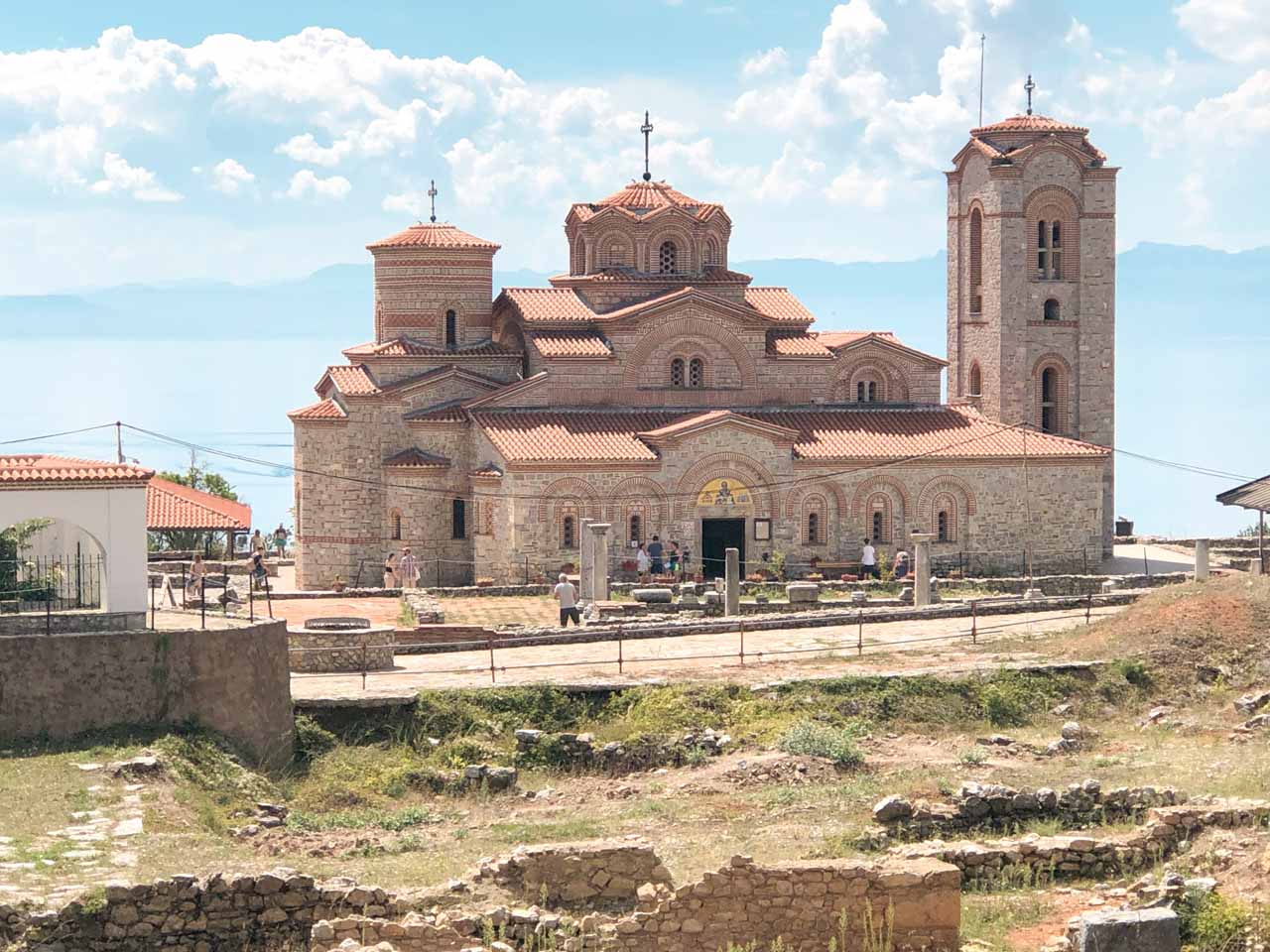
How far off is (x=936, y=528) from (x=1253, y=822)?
26.7 metres

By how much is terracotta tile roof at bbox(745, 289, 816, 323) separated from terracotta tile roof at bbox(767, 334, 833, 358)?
430 millimetres

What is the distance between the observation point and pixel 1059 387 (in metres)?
50.8

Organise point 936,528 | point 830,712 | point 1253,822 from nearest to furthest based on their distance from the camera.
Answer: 1. point 1253,822
2. point 830,712
3. point 936,528

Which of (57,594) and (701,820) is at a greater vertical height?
(57,594)

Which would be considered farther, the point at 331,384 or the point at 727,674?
the point at 331,384

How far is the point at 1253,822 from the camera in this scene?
65.4 ft

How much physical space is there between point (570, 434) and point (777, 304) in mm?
8097

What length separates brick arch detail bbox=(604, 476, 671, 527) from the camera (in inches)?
1752

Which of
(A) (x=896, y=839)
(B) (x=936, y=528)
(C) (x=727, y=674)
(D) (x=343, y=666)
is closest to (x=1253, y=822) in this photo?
(A) (x=896, y=839)

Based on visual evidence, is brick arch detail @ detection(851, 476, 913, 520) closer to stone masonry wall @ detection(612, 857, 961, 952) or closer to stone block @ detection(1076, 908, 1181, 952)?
stone masonry wall @ detection(612, 857, 961, 952)

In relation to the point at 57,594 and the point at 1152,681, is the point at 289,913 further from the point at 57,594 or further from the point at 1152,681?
the point at 1152,681

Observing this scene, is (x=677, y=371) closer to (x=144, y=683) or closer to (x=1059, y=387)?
(x=1059, y=387)

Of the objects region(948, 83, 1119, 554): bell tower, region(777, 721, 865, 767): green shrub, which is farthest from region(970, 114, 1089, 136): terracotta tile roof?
region(777, 721, 865, 767): green shrub

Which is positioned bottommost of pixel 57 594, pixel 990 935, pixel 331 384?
pixel 990 935
